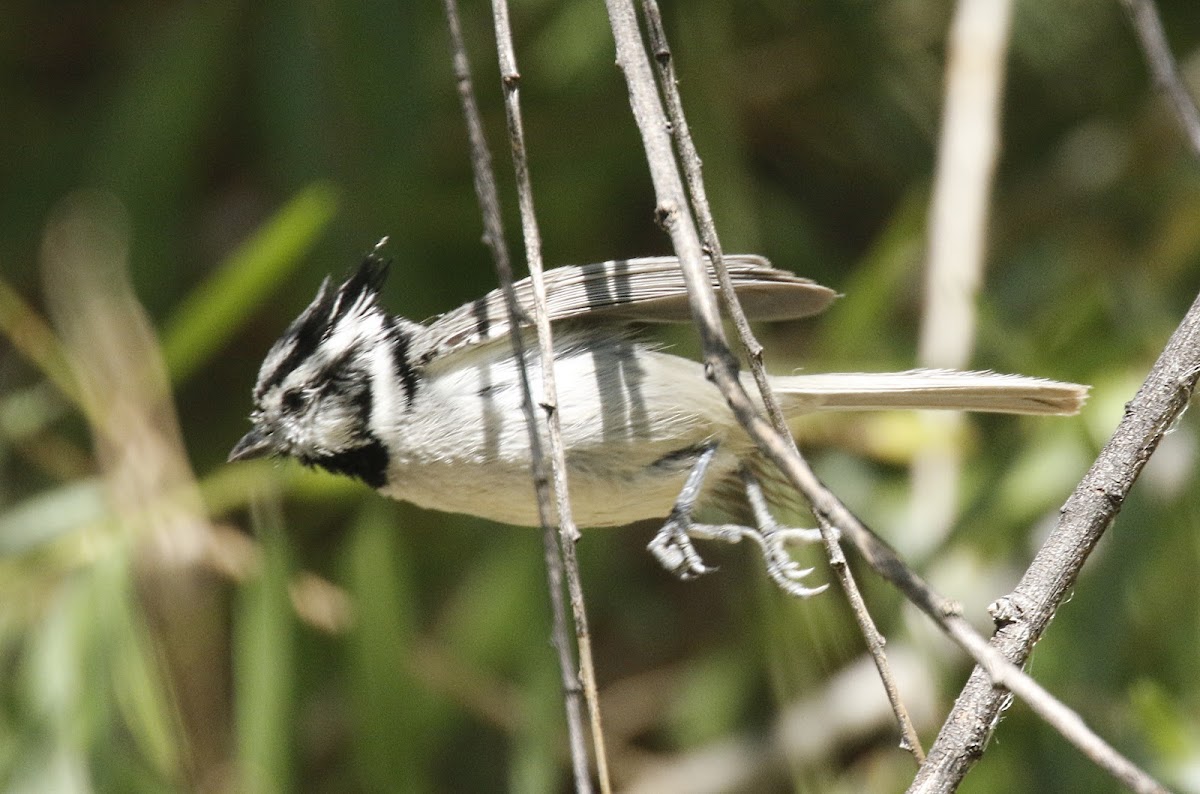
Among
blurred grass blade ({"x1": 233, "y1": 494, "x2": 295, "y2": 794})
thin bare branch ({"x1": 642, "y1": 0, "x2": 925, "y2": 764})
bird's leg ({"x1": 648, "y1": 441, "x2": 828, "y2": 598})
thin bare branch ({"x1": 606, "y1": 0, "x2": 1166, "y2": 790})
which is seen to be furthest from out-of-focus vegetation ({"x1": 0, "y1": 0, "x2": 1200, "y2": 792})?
thin bare branch ({"x1": 606, "y1": 0, "x2": 1166, "y2": 790})

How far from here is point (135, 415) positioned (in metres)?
3.94

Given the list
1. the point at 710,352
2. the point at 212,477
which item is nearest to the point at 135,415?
the point at 212,477

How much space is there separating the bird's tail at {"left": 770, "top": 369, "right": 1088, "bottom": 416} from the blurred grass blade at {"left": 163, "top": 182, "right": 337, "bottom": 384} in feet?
4.32

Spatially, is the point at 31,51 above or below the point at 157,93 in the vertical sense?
above

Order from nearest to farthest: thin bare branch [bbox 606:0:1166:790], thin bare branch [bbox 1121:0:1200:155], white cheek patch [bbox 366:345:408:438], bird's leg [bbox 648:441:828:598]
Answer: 1. thin bare branch [bbox 606:0:1166:790]
2. thin bare branch [bbox 1121:0:1200:155]
3. bird's leg [bbox 648:441:828:598]
4. white cheek patch [bbox 366:345:408:438]

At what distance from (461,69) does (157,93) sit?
297 cm

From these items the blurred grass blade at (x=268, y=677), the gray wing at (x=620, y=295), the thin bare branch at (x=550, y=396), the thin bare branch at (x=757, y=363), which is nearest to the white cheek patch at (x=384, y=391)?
the gray wing at (x=620, y=295)

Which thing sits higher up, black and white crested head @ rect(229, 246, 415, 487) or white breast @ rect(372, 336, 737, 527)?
black and white crested head @ rect(229, 246, 415, 487)

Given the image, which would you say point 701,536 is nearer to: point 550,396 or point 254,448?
point 550,396

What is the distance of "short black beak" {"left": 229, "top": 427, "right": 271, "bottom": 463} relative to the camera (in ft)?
9.93

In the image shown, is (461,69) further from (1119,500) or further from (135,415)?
(135,415)

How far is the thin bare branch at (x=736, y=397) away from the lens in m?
1.35

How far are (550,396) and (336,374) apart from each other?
1251mm

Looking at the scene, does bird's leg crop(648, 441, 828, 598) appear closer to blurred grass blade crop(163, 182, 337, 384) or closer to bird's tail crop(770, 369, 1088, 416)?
bird's tail crop(770, 369, 1088, 416)
